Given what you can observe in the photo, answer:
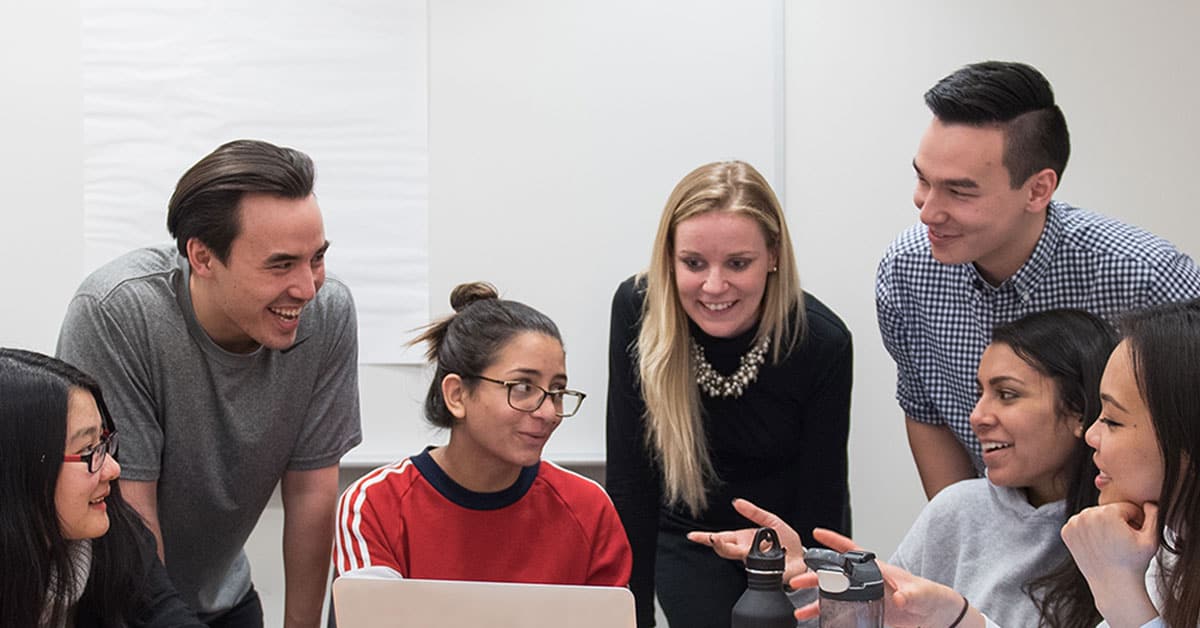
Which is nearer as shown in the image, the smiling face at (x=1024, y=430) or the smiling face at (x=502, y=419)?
the smiling face at (x=1024, y=430)

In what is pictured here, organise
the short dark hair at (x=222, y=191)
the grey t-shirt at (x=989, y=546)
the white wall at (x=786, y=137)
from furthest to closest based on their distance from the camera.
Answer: the white wall at (x=786, y=137), the short dark hair at (x=222, y=191), the grey t-shirt at (x=989, y=546)

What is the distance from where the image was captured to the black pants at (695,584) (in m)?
2.35

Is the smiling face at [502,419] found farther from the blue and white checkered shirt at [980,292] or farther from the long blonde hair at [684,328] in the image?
the blue and white checkered shirt at [980,292]

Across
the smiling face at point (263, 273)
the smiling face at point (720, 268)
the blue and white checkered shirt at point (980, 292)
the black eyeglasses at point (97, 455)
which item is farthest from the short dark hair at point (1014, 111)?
the black eyeglasses at point (97, 455)

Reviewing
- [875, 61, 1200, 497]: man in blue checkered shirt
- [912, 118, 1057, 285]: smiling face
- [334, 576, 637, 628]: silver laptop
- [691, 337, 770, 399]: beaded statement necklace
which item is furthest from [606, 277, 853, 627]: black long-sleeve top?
[334, 576, 637, 628]: silver laptop

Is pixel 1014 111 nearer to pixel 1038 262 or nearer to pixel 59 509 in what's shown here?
pixel 1038 262

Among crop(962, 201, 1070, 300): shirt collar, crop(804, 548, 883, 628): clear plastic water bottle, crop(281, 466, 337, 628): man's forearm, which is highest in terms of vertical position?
Result: crop(962, 201, 1070, 300): shirt collar

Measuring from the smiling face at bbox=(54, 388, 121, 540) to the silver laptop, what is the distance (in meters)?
0.49

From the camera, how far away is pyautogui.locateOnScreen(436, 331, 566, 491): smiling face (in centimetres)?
208

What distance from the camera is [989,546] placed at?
1928 mm

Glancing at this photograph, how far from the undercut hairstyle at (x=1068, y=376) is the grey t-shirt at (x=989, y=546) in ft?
0.09

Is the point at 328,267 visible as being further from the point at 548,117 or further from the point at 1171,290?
the point at 1171,290

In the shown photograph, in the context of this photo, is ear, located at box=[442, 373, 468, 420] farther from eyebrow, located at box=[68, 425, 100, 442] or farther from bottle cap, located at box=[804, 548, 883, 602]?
bottle cap, located at box=[804, 548, 883, 602]

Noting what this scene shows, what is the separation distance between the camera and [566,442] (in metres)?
3.00
